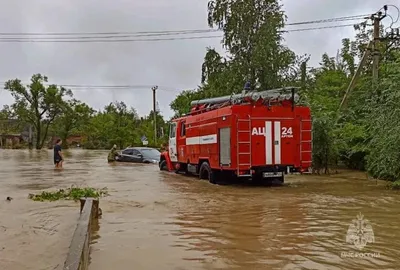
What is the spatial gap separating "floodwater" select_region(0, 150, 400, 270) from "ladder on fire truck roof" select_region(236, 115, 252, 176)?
0.86 metres

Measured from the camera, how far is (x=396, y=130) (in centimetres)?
1529

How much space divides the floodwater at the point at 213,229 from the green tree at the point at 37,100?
5650cm

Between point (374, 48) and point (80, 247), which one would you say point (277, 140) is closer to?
point (374, 48)

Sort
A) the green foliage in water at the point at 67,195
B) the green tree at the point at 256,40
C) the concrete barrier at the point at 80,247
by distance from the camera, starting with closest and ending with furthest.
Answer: the concrete barrier at the point at 80,247
the green foliage in water at the point at 67,195
the green tree at the point at 256,40

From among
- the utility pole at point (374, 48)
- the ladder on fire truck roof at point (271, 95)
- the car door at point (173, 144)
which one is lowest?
the car door at point (173, 144)

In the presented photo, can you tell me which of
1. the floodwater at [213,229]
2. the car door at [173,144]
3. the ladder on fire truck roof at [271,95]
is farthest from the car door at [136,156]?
the ladder on fire truck roof at [271,95]

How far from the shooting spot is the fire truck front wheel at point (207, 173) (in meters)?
18.1

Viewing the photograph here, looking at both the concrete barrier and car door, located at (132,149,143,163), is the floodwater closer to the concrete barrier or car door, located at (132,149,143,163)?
the concrete barrier

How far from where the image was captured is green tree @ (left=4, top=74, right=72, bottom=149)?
70.2m

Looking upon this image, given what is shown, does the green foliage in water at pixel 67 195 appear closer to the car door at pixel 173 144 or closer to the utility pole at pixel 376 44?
the car door at pixel 173 144

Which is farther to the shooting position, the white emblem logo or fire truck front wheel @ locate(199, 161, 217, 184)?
fire truck front wheel @ locate(199, 161, 217, 184)

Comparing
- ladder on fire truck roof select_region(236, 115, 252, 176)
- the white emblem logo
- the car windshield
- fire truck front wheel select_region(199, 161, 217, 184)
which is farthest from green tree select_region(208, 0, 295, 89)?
the white emblem logo

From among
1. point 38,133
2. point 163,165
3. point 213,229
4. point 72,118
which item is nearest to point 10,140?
point 38,133

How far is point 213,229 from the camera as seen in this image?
9.16 meters
